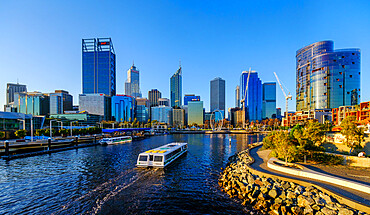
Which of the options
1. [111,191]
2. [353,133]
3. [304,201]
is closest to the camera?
[304,201]

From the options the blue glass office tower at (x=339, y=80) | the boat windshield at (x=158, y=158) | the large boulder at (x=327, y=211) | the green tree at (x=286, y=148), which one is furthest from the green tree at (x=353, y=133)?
the blue glass office tower at (x=339, y=80)

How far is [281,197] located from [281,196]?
118mm

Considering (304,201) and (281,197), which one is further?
(281,197)

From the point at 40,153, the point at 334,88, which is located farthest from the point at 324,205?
the point at 334,88

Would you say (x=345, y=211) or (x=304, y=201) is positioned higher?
(x=345, y=211)

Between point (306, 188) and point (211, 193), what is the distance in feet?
42.1

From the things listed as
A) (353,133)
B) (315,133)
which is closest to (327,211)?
(315,133)

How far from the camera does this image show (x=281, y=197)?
21.9m

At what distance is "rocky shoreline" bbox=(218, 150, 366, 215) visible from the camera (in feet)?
60.7

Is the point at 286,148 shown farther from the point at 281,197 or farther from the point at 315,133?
the point at 315,133

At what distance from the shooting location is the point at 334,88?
179 m

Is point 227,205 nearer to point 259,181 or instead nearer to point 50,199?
point 259,181

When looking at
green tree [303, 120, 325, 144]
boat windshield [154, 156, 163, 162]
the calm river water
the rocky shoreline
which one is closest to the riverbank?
the rocky shoreline

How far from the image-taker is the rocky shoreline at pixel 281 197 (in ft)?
60.7
